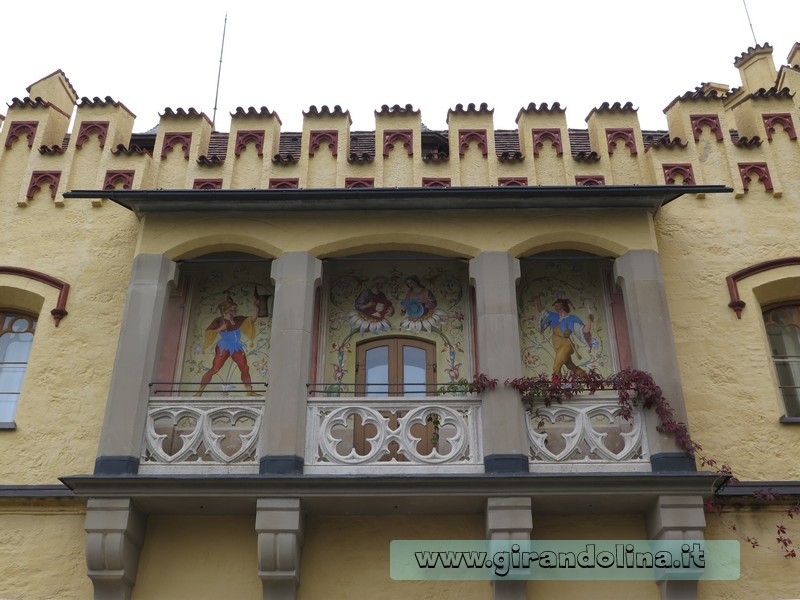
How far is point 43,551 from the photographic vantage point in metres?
10.2

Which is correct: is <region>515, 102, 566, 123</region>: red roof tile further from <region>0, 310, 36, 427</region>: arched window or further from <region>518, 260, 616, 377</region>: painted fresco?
<region>0, 310, 36, 427</region>: arched window

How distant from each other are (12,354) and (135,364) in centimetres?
255

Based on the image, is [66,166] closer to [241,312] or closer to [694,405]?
[241,312]

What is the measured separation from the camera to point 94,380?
37.1 feet

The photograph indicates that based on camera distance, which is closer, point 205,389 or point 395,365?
point 205,389

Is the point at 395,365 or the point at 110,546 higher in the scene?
the point at 395,365

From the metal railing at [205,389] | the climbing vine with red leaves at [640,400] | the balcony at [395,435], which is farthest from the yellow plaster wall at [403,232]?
the balcony at [395,435]

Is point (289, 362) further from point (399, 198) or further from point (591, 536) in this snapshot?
A: point (591, 536)

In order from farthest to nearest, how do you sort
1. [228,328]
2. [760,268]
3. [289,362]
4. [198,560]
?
[228,328] < [760,268] < [289,362] < [198,560]

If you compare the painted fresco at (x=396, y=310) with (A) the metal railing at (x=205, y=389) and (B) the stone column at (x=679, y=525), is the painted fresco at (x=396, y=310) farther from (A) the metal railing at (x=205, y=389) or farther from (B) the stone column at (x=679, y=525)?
(B) the stone column at (x=679, y=525)

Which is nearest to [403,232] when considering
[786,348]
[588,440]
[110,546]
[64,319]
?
[588,440]

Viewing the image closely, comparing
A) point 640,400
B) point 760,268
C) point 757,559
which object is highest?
point 760,268

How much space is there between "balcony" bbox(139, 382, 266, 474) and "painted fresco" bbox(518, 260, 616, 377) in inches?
143

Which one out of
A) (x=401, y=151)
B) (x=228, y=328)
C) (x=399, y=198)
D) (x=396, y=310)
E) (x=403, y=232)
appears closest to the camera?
(x=399, y=198)
